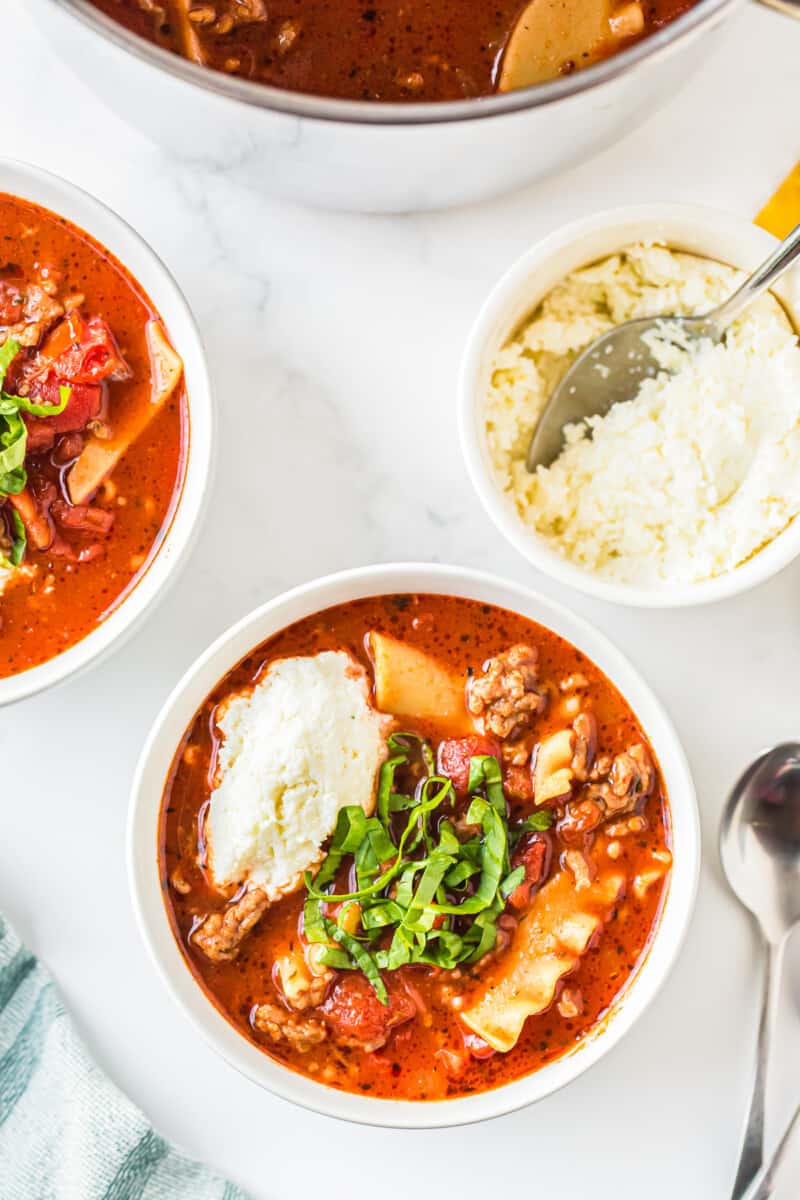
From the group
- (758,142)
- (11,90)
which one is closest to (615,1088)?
(758,142)

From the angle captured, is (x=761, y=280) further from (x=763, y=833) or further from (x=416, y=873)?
(x=416, y=873)

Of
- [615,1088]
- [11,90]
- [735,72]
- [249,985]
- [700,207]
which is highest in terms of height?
[11,90]

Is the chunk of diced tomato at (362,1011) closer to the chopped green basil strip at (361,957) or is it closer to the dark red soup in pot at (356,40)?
the chopped green basil strip at (361,957)

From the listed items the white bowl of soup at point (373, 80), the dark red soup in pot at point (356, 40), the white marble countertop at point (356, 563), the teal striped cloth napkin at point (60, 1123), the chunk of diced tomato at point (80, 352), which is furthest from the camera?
the teal striped cloth napkin at point (60, 1123)

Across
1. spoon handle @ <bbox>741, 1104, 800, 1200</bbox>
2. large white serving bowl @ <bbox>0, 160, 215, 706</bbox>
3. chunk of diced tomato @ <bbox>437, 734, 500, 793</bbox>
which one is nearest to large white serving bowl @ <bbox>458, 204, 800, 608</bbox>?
chunk of diced tomato @ <bbox>437, 734, 500, 793</bbox>

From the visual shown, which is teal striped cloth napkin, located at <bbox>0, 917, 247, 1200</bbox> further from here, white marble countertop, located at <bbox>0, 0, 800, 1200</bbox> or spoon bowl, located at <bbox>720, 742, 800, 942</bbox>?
spoon bowl, located at <bbox>720, 742, 800, 942</bbox>

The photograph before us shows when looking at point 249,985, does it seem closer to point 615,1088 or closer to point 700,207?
point 615,1088

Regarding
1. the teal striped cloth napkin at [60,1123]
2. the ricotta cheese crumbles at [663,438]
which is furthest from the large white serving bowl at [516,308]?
the teal striped cloth napkin at [60,1123]
